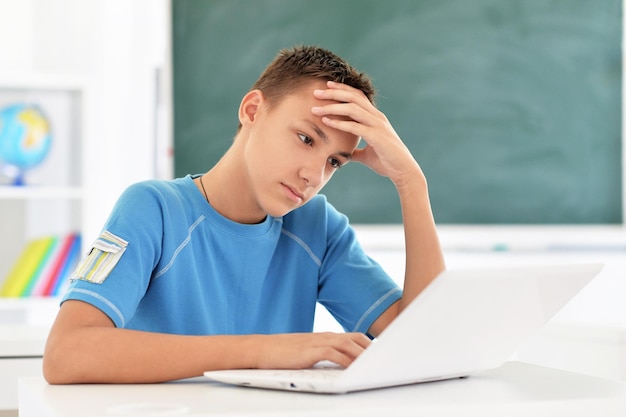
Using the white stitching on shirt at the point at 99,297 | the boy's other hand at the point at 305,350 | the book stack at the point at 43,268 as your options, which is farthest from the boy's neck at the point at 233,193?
the book stack at the point at 43,268

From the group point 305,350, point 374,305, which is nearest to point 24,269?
point 374,305

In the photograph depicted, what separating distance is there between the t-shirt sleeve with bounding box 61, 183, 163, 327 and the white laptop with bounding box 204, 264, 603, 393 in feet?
0.83

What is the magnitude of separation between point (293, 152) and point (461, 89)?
231 cm

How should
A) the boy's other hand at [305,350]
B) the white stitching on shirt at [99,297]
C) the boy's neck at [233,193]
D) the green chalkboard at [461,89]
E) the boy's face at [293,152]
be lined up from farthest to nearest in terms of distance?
1. the green chalkboard at [461,89]
2. the boy's neck at [233,193]
3. the boy's face at [293,152]
4. the white stitching on shirt at [99,297]
5. the boy's other hand at [305,350]

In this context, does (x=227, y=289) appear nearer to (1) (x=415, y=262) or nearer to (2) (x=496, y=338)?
(1) (x=415, y=262)

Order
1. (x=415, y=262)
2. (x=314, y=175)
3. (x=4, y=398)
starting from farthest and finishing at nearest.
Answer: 1. (x=4, y=398)
2. (x=415, y=262)
3. (x=314, y=175)

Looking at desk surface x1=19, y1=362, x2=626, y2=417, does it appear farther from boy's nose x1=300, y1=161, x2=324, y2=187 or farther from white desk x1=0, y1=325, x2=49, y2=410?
white desk x1=0, y1=325, x2=49, y2=410

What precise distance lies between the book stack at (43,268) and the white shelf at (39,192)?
17 centimetres

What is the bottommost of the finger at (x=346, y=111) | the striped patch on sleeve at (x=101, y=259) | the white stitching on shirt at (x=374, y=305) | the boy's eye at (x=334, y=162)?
the white stitching on shirt at (x=374, y=305)

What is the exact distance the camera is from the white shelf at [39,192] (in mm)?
3564

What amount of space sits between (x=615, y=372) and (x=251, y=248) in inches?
33.3

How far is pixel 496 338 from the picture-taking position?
1111mm

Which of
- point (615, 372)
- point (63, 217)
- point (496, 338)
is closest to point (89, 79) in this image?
point (63, 217)

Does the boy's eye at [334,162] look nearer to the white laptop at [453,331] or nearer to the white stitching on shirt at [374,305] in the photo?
the white stitching on shirt at [374,305]
